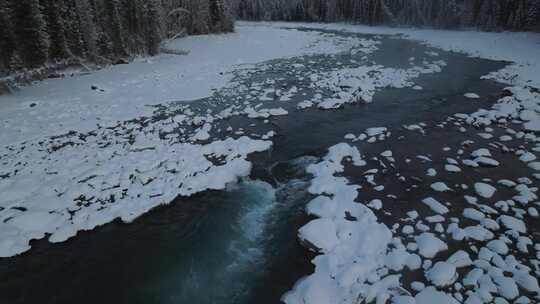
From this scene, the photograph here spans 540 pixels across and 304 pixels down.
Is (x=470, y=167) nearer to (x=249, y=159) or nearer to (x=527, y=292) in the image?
(x=527, y=292)

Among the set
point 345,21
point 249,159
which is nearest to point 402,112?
point 249,159

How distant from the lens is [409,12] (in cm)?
3706

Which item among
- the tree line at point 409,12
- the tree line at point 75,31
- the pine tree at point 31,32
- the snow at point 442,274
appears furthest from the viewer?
the tree line at point 409,12

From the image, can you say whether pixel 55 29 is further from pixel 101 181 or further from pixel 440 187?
pixel 440 187

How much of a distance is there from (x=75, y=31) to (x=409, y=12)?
36052 mm

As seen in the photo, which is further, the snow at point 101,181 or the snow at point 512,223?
the snow at point 101,181

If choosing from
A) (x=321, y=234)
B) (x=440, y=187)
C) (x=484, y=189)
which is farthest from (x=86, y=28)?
(x=484, y=189)

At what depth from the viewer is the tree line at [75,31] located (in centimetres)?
1337

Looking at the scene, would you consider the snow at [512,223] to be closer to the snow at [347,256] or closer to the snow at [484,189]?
the snow at [484,189]

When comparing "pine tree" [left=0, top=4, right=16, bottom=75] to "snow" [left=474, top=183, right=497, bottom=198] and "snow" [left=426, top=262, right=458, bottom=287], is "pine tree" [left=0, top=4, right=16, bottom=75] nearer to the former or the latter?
"snow" [left=426, top=262, right=458, bottom=287]

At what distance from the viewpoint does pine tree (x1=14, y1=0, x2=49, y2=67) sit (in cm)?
1365

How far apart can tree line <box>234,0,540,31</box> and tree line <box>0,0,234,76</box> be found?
95.7ft

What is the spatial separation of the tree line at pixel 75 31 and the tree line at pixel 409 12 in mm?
29172

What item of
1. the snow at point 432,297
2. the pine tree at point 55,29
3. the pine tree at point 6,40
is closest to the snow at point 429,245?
the snow at point 432,297
